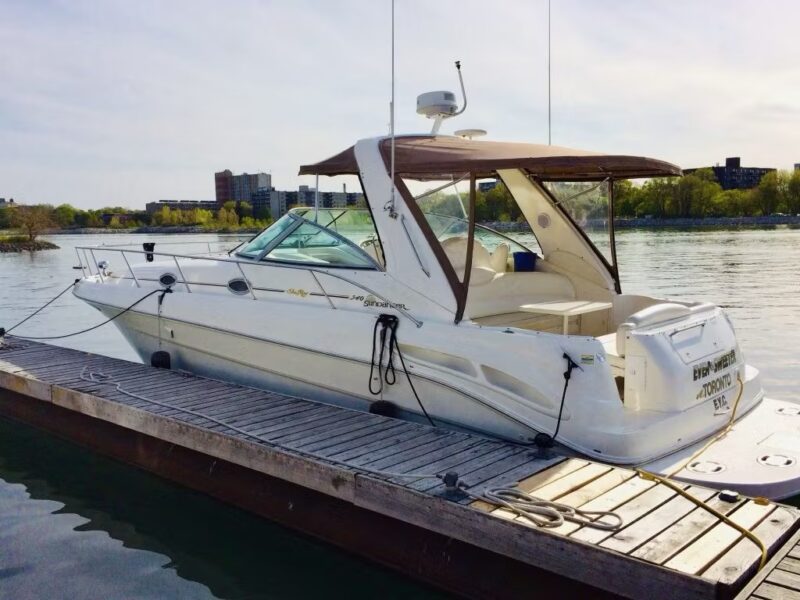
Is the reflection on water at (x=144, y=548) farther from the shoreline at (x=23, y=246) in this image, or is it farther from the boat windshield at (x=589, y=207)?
the shoreline at (x=23, y=246)

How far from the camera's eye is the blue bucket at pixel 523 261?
24.7ft

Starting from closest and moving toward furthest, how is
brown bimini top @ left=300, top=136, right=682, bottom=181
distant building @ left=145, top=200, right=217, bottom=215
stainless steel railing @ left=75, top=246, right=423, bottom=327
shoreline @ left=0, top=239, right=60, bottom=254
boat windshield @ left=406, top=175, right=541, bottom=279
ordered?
brown bimini top @ left=300, top=136, right=682, bottom=181 < boat windshield @ left=406, top=175, right=541, bottom=279 < stainless steel railing @ left=75, top=246, right=423, bottom=327 < shoreline @ left=0, top=239, right=60, bottom=254 < distant building @ left=145, top=200, right=217, bottom=215

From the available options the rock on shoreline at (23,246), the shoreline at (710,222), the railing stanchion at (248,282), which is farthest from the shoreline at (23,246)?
the shoreline at (710,222)

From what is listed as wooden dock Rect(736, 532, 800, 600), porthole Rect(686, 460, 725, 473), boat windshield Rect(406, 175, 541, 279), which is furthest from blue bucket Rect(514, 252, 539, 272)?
wooden dock Rect(736, 532, 800, 600)

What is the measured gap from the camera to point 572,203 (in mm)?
7371

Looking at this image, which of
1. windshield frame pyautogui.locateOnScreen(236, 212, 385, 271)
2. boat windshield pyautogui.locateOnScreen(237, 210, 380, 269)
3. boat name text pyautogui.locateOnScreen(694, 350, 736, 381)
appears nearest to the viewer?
boat name text pyautogui.locateOnScreen(694, 350, 736, 381)

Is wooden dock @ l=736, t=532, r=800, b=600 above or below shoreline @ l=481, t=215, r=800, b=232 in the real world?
below

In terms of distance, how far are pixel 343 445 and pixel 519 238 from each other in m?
3.32

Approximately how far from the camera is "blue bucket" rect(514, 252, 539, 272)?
7527 mm

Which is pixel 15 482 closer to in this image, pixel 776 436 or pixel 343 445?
pixel 343 445

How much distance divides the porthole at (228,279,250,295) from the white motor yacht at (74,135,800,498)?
0.02m

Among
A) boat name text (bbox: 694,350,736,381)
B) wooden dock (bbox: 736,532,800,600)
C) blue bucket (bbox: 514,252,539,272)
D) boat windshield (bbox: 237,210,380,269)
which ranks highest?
boat windshield (bbox: 237,210,380,269)

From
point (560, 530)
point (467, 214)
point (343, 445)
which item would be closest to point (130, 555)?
point (343, 445)

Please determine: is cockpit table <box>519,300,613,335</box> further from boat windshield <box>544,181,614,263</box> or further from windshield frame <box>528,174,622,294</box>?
boat windshield <box>544,181,614,263</box>
